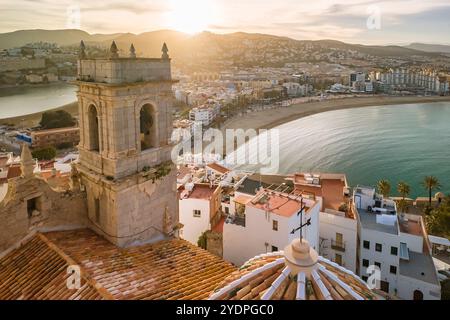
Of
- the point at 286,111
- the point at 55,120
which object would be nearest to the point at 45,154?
the point at 55,120

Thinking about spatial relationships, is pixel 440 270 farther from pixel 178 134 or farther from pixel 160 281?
pixel 178 134

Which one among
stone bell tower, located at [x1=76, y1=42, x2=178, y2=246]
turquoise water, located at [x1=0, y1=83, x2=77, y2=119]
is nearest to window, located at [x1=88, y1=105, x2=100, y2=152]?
stone bell tower, located at [x1=76, y1=42, x2=178, y2=246]

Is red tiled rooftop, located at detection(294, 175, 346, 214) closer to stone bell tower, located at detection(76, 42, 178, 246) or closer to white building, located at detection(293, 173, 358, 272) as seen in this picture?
white building, located at detection(293, 173, 358, 272)

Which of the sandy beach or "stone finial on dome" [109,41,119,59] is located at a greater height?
"stone finial on dome" [109,41,119,59]

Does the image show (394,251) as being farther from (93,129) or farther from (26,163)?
(26,163)

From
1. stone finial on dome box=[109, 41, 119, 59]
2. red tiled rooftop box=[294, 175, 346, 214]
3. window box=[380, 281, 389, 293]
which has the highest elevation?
stone finial on dome box=[109, 41, 119, 59]
